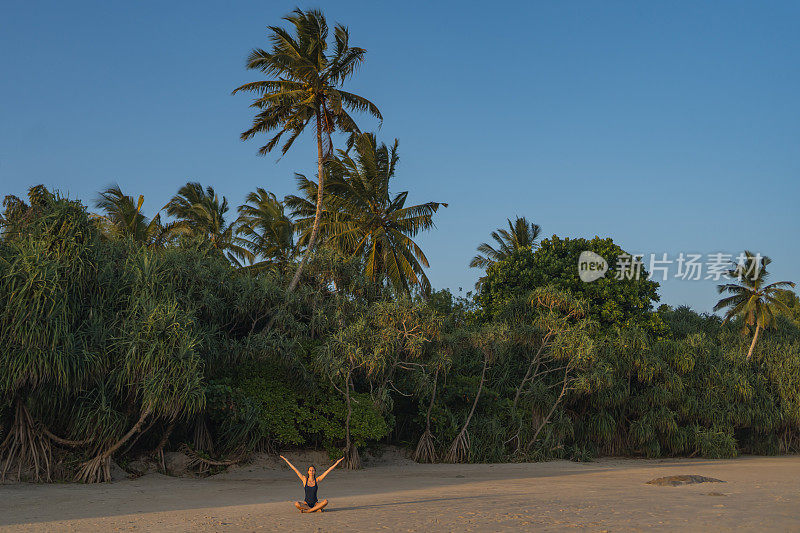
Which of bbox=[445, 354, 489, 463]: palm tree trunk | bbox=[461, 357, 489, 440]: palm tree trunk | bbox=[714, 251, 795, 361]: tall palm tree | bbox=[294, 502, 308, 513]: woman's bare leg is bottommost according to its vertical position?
bbox=[445, 354, 489, 463]: palm tree trunk

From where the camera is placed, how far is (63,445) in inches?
497

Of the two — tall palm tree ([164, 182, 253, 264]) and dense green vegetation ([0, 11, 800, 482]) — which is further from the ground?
tall palm tree ([164, 182, 253, 264])

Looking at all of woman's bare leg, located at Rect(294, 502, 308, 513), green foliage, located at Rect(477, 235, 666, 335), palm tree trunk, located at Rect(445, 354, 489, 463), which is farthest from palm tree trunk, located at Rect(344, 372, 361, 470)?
green foliage, located at Rect(477, 235, 666, 335)

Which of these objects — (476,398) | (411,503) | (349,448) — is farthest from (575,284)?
(411,503)

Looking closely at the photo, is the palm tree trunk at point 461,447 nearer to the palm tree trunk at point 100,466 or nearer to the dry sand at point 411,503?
the dry sand at point 411,503

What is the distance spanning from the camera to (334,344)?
15.0 metres

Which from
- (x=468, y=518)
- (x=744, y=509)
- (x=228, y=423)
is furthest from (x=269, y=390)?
(x=744, y=509)

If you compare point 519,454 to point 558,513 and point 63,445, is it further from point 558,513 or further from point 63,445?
point 63,445

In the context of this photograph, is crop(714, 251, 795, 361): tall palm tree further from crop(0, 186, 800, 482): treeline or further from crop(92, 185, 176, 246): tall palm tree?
crop(92, 185, 176, 246): tall palm tree

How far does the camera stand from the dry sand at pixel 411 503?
7930 mm

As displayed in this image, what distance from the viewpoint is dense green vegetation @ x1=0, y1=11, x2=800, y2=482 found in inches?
472

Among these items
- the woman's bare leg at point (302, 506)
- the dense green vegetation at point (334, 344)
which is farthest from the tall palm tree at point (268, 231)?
the woman's bare leg at point (302, 506)

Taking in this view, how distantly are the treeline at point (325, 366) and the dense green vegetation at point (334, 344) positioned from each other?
2.3 inches

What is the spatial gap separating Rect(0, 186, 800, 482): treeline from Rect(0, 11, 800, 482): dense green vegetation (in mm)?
60
